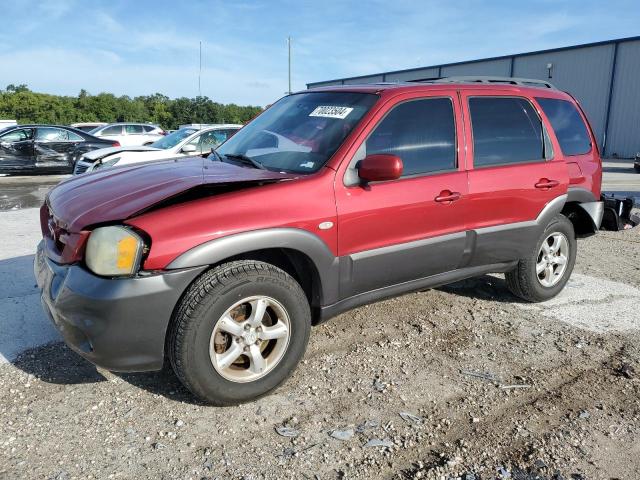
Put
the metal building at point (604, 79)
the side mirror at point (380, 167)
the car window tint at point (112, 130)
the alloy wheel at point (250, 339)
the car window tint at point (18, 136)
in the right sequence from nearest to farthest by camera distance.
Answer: the alloy wheel at point (250, 339)
the side mirror at point (380, 167)
the car window tint at point (18, 136)
the car window tint at point (112, 130)
the metal building at point (604, 79)

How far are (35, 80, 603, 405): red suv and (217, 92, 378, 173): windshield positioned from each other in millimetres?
15

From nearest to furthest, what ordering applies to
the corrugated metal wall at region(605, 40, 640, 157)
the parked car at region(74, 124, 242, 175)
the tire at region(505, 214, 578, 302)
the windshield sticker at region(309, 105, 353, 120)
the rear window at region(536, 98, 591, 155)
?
the windshield sticker at region(309, 105, 353, 120), the tire at region(505, 214, 578, 302), the rear window at region(536, 98, 591, 155), the parked car at region(74, 124, 242, 175), the corrugated metal wall at region(605, 40, 640, 157)

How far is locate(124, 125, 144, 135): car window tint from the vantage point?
70.6ft

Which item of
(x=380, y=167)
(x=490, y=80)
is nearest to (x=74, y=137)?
(x=490, y=80)

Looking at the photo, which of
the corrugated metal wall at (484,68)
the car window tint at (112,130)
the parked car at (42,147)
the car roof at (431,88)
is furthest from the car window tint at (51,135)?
the corrugated metal wall at (484,68)

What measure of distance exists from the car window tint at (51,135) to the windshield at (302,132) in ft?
40.0

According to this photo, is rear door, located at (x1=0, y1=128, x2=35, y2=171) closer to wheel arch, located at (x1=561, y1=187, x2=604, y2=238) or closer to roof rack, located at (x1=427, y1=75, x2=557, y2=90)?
roof rack, located at (x1=427, y1=75, x2=557, y2=90)

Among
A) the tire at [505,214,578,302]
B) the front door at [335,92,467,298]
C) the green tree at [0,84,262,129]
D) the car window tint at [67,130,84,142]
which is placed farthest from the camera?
the green tree at [0,84,262,129]

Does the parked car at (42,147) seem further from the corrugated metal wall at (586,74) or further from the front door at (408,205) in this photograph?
the corrugated metal wall at (586,74)

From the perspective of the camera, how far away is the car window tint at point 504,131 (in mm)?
3855

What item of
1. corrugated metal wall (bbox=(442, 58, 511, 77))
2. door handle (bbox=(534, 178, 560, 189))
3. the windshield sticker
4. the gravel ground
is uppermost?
corrugated metal wall (bbox=(442, 58, 511, 77))

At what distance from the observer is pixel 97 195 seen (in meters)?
3.03

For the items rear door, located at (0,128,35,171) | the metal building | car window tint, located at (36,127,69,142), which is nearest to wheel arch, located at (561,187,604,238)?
car window tint, located at (36,127,69,142)

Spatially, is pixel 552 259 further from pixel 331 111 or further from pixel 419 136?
pixel 331 111
